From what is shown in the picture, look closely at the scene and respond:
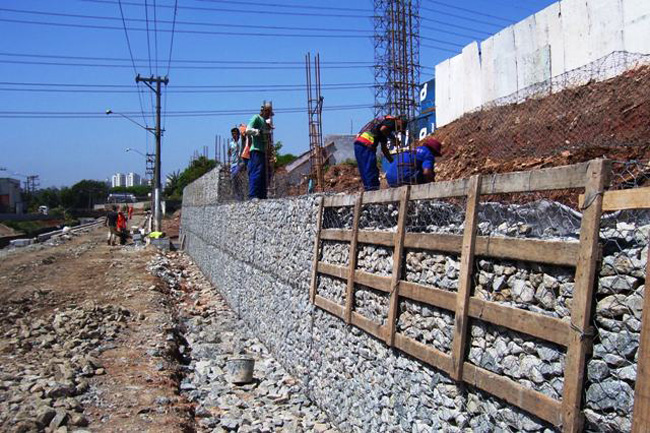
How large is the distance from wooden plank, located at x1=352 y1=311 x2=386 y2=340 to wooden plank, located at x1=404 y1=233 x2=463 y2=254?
940mm

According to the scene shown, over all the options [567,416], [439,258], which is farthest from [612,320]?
[439,258]

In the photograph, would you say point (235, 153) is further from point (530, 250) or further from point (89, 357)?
point (530, 250)

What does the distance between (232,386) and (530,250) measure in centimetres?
668

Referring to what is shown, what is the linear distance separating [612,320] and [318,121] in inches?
351

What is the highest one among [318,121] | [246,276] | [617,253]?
[318,121]

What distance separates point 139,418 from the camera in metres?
7.20

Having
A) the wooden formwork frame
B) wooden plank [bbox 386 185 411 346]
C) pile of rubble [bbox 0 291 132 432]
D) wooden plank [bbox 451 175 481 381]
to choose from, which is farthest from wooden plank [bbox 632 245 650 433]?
pile of rubble [bbox 0 291 132 432]

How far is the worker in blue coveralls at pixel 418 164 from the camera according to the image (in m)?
7.53

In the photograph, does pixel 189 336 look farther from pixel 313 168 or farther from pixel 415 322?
pixel 415 322

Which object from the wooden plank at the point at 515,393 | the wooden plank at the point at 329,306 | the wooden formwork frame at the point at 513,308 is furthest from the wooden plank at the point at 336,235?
the wooden plank at the point at 515,393

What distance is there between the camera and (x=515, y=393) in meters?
3.87

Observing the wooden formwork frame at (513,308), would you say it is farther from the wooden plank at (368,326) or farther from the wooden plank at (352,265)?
the wooden plank at (352,265)

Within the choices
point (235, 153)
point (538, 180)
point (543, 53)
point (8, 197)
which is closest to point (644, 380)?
point (538, 180)

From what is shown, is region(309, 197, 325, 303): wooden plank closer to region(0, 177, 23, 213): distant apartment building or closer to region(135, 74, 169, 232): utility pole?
region(135, 74, 169, 232): utility pole
